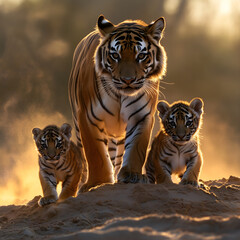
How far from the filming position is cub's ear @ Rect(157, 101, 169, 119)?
6.23 m

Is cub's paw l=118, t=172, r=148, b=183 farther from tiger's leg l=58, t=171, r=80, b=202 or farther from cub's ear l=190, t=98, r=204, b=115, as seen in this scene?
cub's ear l=190, t=98, r=204, b=115

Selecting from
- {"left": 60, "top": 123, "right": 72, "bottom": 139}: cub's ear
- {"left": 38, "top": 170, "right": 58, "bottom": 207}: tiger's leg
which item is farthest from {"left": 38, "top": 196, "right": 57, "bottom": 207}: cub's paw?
{"left": 60, "top": 123, "right": 72, "bottom": 139}: cub's ear

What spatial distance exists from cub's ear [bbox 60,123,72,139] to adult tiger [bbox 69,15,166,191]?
0.39m

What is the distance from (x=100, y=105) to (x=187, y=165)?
1.44m

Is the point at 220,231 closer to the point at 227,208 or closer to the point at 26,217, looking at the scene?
the point at 227,208

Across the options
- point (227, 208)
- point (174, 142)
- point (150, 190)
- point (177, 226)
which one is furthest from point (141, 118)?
point (177, 226)

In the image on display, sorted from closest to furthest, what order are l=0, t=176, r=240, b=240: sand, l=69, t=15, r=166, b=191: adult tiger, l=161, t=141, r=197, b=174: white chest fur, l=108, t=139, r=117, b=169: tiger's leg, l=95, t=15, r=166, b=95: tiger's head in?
l=0, t=176, r=240, b=240: sand
l=95, t=15, r=166, b=95: tiger's head
l=69, t=15, r=166, b=191: adult tiger
l=161, t=141, r=197, b=174: white chest fur
l=108, t=139, r=117, b=169: tiger's leg

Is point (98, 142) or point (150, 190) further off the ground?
point (98, 142)

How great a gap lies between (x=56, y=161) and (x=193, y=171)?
1889 mm

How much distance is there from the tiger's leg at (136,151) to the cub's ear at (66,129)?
3.53 feet

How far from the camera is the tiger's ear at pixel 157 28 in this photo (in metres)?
6.08

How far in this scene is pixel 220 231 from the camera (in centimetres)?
259

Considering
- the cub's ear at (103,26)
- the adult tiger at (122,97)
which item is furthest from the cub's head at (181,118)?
the cub's ear at (103,26)

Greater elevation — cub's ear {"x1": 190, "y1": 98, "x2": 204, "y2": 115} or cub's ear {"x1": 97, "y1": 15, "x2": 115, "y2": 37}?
cub's ear {"x1": 97, "y1": 15, "x2": 115, "y2": 37}
